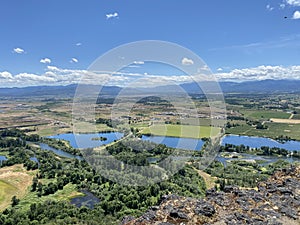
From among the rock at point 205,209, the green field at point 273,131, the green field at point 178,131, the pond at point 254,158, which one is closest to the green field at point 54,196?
the green field at point 178,131

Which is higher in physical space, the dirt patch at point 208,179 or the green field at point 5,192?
the green field at point 5,192

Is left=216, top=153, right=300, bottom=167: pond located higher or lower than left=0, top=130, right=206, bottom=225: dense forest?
lower

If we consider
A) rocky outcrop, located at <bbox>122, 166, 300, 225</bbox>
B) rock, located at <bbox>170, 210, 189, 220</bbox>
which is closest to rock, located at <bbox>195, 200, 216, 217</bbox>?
rocky outcrop, located at <bbox>122, 166, 300, 225</bbox>

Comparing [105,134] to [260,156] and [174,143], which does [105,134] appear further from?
[260,156]

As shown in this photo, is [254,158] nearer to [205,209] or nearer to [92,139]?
[92,139]

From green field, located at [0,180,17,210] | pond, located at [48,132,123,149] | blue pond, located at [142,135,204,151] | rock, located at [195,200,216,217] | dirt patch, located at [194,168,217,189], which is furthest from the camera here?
pond, located at [48,132,123,149]

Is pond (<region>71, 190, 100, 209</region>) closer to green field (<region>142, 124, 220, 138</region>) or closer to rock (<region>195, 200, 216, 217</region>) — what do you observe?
green field (<region>142, 124, 220, 138</region>)

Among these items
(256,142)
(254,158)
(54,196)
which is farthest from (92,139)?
(256,142)

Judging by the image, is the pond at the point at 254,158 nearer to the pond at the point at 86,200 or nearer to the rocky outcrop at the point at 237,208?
the pond at the point at 86,200
